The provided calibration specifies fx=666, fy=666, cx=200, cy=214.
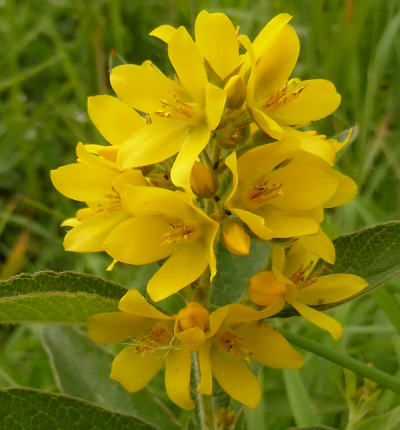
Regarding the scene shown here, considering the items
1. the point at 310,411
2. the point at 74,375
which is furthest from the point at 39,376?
the point at 310,411

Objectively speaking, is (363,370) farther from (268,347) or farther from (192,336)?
(192,336)

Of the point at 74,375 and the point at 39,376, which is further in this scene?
the point at 39,376

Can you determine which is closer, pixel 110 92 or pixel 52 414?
pixel 52 414

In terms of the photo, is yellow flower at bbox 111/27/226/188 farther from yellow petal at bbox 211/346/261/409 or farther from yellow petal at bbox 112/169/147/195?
yellow petal at bbox 211/346/261/409

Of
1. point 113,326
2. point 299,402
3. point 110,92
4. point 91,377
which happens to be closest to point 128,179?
point 113,326

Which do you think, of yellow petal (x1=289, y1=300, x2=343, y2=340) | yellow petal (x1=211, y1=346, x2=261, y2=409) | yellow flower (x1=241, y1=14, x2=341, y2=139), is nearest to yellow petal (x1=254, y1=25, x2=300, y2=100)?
yellow flower (x1=241, y1=14, x2=341, y2=139)

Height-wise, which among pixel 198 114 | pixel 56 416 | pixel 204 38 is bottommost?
pixel 56 416

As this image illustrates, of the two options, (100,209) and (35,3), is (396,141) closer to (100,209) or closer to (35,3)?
(100,209)
